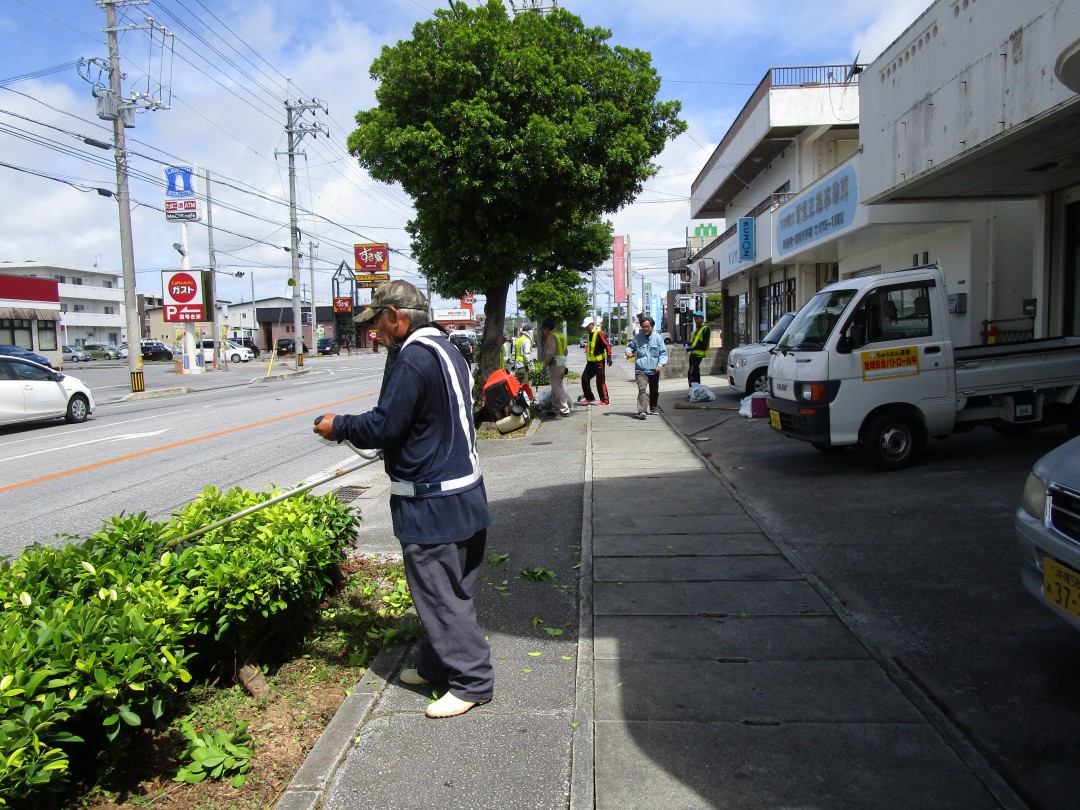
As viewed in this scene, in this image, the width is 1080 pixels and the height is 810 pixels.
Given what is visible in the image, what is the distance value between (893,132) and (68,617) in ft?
38.9

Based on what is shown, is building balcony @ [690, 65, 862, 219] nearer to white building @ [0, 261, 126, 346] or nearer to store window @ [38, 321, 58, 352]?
store window @ [38, 321, 58, 352]

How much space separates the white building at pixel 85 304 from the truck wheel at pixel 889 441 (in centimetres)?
8170

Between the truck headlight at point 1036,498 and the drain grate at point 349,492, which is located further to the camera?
the drain grate at point 349,492

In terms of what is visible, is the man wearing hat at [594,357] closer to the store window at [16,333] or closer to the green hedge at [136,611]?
the green hedge at [136,611]

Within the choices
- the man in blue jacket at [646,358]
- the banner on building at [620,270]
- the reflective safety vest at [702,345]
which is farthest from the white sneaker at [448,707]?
the banner on building at [620,270]

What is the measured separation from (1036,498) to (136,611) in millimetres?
4098

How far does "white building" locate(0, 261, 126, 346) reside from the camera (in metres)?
77.0

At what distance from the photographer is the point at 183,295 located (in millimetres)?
36906

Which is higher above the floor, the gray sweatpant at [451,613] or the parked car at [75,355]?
the parked car at [75,355]

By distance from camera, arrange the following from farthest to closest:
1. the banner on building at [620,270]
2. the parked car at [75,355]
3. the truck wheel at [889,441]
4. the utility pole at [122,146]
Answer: the parked car at [75,355] < the banner on building at [620,270] < the utility pole at [122,146] < the truck wheel at [889,441]

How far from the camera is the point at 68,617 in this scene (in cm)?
301

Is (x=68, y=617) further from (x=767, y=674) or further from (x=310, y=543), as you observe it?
(x=767, y=674)

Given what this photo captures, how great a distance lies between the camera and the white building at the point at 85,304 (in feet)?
253

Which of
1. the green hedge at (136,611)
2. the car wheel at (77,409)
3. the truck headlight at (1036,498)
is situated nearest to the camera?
the green hedge at (136,611)
